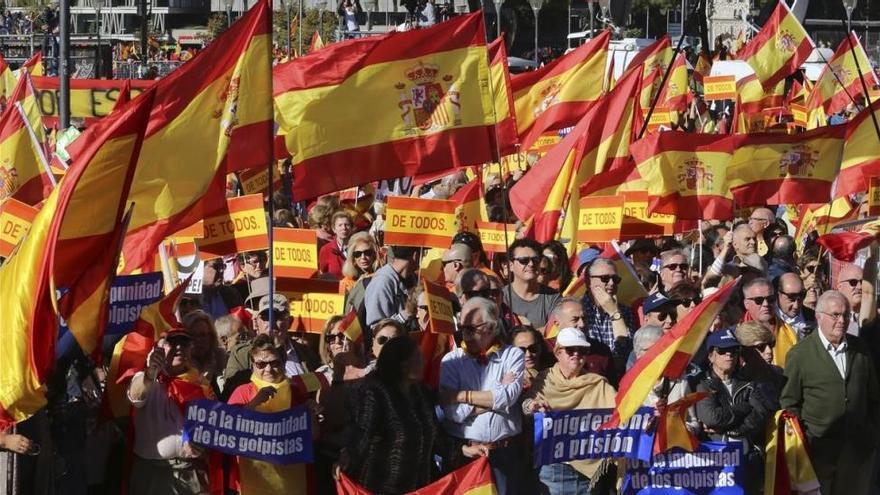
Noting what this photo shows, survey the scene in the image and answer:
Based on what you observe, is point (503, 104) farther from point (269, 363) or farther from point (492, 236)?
point (269, 363)

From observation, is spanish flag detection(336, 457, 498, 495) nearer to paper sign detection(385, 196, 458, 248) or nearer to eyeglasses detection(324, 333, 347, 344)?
eyeglasses detection(324, 333, 347, 344)

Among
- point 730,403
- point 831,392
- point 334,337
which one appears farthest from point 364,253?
point 730,403

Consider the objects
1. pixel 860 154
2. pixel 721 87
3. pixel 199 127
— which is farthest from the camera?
pixel 721 87

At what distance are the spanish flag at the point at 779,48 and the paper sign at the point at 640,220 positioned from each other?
723 cm

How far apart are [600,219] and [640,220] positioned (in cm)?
85

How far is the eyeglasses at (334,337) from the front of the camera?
31.6ft

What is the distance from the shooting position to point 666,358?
340 inches

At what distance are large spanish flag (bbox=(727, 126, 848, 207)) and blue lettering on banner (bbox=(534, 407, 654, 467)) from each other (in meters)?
4.74

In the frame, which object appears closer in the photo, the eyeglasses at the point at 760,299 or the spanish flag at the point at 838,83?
the eyeglasses at the point at 760,299

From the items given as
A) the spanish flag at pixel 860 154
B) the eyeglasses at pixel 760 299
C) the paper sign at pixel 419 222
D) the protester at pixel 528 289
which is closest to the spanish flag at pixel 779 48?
the spanish flag at pixel 860 154

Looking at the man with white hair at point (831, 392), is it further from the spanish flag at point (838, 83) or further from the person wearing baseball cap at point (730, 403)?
the spanish flag at point (838, 83)

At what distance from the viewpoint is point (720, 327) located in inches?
411

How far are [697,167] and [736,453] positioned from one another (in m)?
4.37

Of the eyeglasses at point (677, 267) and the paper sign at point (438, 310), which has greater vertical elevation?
the paper sign at point (438, 310)
